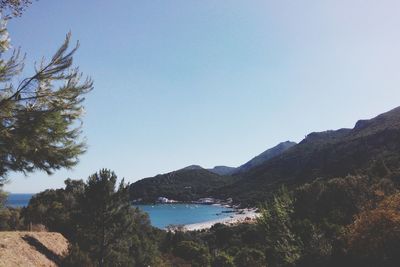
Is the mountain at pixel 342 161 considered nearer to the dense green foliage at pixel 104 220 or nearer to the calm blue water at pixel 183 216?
the calm blue water at pixel 183 216

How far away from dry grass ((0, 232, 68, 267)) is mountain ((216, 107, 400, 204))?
4260cm

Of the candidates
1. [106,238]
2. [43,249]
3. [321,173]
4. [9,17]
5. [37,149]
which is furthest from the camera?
[321,173]

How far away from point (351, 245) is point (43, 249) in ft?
56.5

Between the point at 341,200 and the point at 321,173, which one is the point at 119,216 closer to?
the point at 341,200

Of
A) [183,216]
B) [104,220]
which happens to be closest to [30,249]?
[104,220]

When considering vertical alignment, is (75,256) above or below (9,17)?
below

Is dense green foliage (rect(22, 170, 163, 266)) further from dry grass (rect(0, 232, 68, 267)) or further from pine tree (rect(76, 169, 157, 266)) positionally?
dry grass (rect(0, 232, 68, 267))

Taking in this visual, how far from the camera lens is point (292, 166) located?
17000 centimetres

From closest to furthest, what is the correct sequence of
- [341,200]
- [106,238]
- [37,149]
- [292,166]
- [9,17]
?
[9,17], [37,149], [106,238], [341,200], [292,166]

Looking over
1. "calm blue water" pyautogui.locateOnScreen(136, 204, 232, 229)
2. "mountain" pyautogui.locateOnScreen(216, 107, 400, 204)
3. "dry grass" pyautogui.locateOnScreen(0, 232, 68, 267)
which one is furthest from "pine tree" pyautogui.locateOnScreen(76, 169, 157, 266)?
"calm blue water" pyautogui.locateOnScreen(136, 204, 232, 229)

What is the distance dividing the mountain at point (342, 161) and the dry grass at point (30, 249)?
4260 centimetres

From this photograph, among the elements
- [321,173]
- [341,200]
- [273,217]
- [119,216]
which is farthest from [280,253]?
[321,173]

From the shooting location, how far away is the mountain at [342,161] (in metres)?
79.9

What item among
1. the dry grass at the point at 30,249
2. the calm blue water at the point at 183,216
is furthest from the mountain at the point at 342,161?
the dry grass at the point at 30,249
